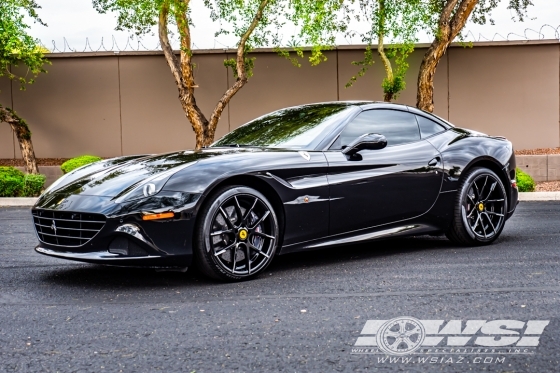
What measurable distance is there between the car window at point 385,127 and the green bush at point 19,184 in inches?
333

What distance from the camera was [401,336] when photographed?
4262 millimetres

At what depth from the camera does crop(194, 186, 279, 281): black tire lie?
550 cm

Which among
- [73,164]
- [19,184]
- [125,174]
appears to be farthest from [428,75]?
[125,174]

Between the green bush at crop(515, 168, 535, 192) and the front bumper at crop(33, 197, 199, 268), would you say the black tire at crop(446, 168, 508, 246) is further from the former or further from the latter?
the green bush at crop(515, 168, 535, 192)

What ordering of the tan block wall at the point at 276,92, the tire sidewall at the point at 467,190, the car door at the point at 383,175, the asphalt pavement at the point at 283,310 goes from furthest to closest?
the tan block wall at the point at 276,92
the tire sidewall at the point at 467,190
the car door at the point at 383,175
the asphalt pavement at the point at 283,310

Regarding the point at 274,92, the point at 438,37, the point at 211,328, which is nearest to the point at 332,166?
the point at 211,328

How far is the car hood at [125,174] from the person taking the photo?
5.56m

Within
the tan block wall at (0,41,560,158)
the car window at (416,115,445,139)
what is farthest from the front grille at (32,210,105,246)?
the tan block wall at (0,41,560,158)

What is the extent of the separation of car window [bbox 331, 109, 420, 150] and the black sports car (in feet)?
0.04

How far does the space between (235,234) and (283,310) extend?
3.02 ft

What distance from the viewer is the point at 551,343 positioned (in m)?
4.06

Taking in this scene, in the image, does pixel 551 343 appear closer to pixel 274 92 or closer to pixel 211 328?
pixel 211 328

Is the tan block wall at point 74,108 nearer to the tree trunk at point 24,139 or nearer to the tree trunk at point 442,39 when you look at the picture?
the tree trunk at point 24,139

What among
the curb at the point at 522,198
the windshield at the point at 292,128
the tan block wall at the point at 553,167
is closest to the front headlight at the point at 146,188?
the windshield at the point at 292,128
